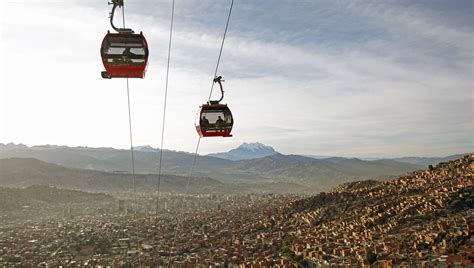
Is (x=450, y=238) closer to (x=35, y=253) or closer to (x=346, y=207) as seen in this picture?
(x=346, y=207)

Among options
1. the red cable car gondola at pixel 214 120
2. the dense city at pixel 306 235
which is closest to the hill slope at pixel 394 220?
the dense city at pixel 306 235

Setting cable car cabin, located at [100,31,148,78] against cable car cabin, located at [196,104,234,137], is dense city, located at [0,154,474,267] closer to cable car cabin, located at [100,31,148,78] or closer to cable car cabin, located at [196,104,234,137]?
cable car cabin, located at [196,104,234,137]

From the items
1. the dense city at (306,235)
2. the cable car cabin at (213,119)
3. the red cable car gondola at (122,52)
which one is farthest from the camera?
the dense city at (306,235)

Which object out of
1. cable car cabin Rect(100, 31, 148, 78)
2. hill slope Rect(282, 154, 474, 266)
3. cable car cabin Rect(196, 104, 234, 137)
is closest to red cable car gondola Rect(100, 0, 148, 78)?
cable car cabin Rect(100, 31, 148, 78)

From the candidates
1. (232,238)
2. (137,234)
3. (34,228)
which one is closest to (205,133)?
(232,238)

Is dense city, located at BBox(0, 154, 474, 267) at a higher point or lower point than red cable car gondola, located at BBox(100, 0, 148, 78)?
lower

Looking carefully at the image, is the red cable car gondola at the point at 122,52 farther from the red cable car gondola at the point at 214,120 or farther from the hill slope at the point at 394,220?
the hill slope at the point at 394,220

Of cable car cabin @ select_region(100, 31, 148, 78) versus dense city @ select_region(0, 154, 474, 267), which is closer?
cable car cabin @ select_region(100, 31, 148, 78)
